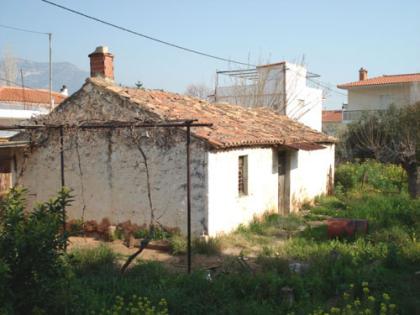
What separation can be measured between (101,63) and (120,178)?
4.14 metres

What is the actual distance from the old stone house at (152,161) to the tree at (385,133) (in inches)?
361

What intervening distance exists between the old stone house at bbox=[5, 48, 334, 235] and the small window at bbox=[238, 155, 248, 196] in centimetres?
3

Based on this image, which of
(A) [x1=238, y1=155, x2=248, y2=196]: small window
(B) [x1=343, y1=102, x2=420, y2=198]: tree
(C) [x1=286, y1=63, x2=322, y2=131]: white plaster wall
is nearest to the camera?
(A) [x1=238, y1=155, x2=248, y2=196]: small window

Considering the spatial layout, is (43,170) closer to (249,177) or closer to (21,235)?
(249,177)

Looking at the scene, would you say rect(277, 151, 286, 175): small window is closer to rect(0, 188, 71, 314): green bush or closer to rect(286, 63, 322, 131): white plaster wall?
rect(0, 188, 71, 314): green bush

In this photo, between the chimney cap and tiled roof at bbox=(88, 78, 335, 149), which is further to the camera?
the chimney cap

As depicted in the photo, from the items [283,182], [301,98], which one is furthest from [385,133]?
[283,182]

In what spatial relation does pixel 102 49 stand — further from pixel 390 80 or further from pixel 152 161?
pixel 390 80

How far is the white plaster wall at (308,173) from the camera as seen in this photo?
610 inches

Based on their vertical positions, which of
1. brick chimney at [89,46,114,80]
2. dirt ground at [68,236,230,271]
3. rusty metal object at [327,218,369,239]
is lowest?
dirt ground at [68,236,230,271]

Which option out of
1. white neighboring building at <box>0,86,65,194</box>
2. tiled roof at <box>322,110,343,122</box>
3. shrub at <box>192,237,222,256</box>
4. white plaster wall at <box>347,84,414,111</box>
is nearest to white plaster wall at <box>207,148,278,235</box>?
shrub at <box>192,237,222,256</box>

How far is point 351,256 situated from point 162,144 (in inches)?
220

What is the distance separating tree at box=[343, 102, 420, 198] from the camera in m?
21.7

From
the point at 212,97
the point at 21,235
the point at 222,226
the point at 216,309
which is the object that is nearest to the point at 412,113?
the point at 212,97
